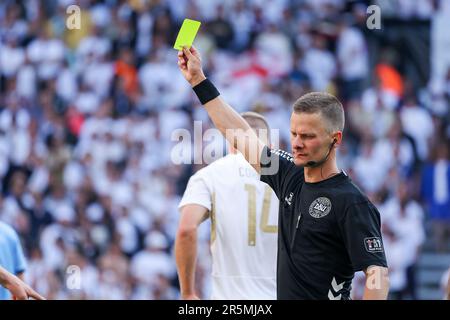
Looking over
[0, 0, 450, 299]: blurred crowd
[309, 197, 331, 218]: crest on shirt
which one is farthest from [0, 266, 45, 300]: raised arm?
[0, 0, 450, 299]: blurred crowd

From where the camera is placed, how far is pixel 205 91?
492 centimetres

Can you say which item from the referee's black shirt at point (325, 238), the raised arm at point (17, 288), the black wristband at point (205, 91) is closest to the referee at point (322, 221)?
the referee's black shirt at point (325, 238)

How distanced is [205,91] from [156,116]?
863 centimetres

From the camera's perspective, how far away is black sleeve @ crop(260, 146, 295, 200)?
4844mm

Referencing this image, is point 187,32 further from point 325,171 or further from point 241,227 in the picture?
point 241,227

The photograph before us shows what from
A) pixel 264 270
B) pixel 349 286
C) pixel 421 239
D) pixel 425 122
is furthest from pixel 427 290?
pixel 349 286

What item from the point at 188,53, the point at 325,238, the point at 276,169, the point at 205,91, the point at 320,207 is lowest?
the point at 325,238

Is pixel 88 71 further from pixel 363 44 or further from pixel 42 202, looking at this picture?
pixel 363 44

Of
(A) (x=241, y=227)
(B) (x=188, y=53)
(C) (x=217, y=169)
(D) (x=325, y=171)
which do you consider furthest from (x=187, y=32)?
(A) (x=241, y=227)

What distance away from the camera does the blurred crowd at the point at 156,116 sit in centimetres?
1201

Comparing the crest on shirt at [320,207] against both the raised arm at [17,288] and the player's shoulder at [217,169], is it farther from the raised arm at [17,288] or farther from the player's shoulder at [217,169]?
the player's shoulder at [217,169]

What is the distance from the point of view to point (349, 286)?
4.63 m

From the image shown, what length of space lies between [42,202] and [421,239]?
4604 mm

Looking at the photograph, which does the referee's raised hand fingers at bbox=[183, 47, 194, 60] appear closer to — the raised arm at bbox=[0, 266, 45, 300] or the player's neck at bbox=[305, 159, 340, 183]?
the player's neck at bbox=[305, 159, 340, 183]
